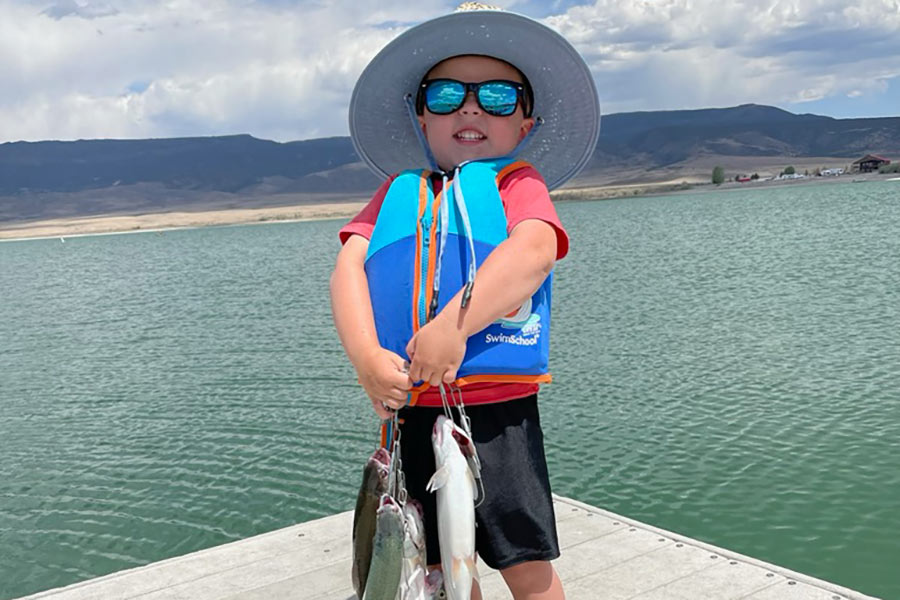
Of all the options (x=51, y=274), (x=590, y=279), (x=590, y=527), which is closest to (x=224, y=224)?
(x=51, y=274)

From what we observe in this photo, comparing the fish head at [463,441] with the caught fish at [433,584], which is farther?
the caught fish at [433,584]

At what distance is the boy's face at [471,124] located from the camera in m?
2.93

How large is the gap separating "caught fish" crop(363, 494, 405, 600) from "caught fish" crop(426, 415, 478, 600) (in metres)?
0.13

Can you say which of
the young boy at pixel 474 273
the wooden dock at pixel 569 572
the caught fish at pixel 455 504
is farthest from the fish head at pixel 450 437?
the wooden dock at pixel 569 572

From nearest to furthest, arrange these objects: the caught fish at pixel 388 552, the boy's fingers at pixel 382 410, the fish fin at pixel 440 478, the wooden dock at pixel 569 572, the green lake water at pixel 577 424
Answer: the fish fin at pixel 440 478 → the caught fish at pixel 388 552 → the boy's fingers at pixel 382 410 → the wooden dock at pixel 569 572 → the green lake water at pixel 577 424

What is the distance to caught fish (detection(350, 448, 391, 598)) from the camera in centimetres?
275

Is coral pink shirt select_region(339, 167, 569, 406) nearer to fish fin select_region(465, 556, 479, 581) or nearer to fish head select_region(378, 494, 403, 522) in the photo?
fish head select_region(378, 494, 403, 522)

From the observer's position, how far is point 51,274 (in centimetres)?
5003

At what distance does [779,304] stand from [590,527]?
14843mm

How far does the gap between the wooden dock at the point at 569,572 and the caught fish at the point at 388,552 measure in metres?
1.75

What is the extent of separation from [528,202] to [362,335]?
0.69 m

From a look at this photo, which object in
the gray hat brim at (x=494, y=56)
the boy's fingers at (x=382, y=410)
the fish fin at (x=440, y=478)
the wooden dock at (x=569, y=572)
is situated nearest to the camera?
the fish fin at (x=440, y=478)

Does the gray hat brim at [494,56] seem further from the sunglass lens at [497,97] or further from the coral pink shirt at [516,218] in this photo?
the coral pink shirt at [516,218]

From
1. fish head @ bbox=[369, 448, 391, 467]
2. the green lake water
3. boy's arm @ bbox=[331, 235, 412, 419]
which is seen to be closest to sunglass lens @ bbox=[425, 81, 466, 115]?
boy's arm @ bbox=[331, 235, 412, 419]
